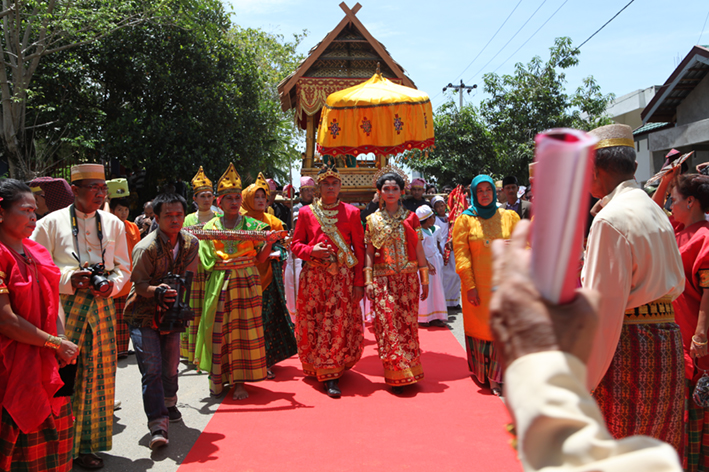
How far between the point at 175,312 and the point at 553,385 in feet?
11.6

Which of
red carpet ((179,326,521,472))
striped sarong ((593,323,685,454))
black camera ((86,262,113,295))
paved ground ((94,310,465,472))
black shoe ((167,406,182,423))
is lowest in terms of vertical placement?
red carpet ((179,326,521,472))

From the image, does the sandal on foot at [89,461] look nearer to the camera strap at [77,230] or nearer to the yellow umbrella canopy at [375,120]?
the camera strap at [77,230]

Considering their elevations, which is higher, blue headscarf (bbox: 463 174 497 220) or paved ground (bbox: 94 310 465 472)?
blue headscarf (bbox: 463 174 497 220)

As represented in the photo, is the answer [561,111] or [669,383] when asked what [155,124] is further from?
[669,383]

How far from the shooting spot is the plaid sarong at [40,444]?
113 inches

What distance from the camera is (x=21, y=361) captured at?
287cm

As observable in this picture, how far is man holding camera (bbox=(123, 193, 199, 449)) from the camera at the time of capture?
3820 millimetres

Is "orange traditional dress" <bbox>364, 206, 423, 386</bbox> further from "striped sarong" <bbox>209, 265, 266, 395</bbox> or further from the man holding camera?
the man holding camera

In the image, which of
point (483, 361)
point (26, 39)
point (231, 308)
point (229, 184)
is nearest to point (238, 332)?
point (231, 308)

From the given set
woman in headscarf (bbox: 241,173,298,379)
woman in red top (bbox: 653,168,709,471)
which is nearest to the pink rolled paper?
woman in red top (bbox: 653,168,709,471)

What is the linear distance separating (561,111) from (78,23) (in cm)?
1416

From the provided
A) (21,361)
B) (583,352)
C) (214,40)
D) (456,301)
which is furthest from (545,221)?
(214,40)

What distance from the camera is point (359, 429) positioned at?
4.23 meters

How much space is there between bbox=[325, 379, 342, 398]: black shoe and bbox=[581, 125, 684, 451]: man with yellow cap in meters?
2.86
